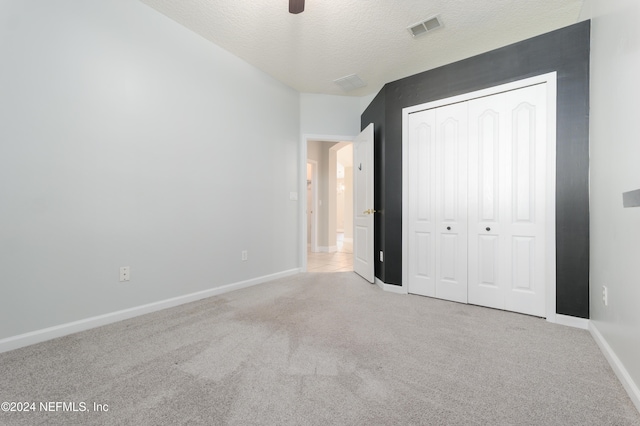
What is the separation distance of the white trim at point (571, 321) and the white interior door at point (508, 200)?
12cm

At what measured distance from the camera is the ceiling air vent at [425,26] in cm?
262

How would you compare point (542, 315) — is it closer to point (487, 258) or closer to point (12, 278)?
point (487, 258)

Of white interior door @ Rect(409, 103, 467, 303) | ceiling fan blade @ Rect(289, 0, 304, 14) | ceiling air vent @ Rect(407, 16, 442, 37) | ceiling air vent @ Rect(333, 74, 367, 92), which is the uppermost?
ceiling air vent @ Rect(333, 74, 367, 92)

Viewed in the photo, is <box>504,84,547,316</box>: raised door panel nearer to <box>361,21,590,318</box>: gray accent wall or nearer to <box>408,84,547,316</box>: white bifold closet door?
<box>408,84,547,316</box>: white bifold closet door

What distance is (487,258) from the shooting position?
107 inches

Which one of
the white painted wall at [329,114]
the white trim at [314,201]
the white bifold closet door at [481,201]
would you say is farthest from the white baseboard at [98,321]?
the white trim at [314,201]

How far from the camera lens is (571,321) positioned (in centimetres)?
224

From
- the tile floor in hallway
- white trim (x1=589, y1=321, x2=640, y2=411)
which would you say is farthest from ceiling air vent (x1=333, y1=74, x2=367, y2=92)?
white trim (x1=589, y1=321, x2=640, y2=411)

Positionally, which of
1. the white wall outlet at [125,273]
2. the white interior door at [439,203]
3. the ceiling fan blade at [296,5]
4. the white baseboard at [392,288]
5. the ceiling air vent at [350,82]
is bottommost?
the white baseboard at [392,288]

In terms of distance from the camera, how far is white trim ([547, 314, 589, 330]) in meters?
2.19

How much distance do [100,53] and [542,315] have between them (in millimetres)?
4263

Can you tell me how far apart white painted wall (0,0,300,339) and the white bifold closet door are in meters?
2.06

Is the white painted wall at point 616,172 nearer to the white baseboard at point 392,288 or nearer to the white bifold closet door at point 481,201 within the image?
the white bifold closet door at point 481,201

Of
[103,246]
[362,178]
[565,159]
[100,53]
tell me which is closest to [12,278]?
[103,246]
